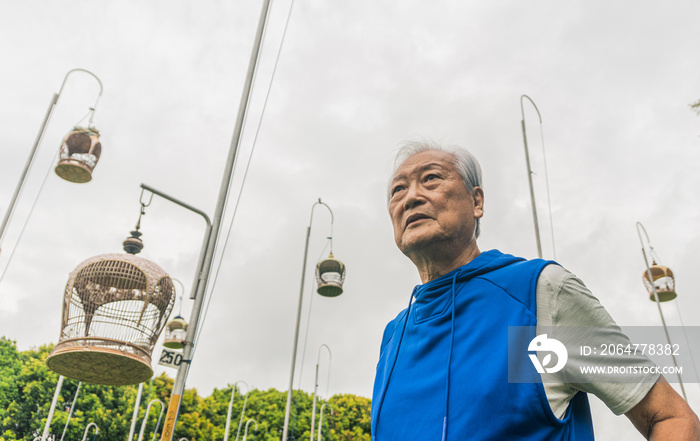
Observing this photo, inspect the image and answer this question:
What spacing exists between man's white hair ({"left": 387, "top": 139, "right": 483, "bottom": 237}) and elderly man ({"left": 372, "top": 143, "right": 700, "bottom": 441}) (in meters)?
0.01

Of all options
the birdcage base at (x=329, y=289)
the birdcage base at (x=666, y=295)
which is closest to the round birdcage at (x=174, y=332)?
the birdcage base at (x=329, y=289)

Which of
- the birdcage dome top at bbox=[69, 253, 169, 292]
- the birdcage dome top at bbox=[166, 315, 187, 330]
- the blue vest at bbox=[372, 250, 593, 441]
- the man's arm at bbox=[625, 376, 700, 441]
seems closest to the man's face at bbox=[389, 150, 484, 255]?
the blue vest at bbox=[372, 250, 593, 441]

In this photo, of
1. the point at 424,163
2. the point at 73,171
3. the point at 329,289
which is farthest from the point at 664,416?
the point at 329,289

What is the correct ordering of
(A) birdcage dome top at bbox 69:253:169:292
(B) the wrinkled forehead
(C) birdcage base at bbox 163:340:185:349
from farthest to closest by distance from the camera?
(C) birdcage base at bbox 163:340:185:349 → (A) birdcage dome top at bbox 69:253:169:292 → (B) the wrinkled forehead

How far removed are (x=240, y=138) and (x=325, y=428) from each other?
44901mm

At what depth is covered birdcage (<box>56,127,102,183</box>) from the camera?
929 centimetres

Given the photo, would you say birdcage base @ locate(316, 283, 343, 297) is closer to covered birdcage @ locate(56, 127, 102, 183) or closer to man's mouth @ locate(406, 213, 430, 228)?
covered birdcage @ locate(56, 127, 102, 183)

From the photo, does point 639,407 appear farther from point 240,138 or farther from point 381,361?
point 240,138

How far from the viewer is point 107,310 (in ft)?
21.2

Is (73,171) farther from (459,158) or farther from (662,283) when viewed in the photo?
(662,283)

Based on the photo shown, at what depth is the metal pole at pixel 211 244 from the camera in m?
5.39

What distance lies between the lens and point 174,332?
20.3m

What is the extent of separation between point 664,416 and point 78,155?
1013 centimetres

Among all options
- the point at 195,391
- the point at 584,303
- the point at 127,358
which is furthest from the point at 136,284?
the point at 195,391
